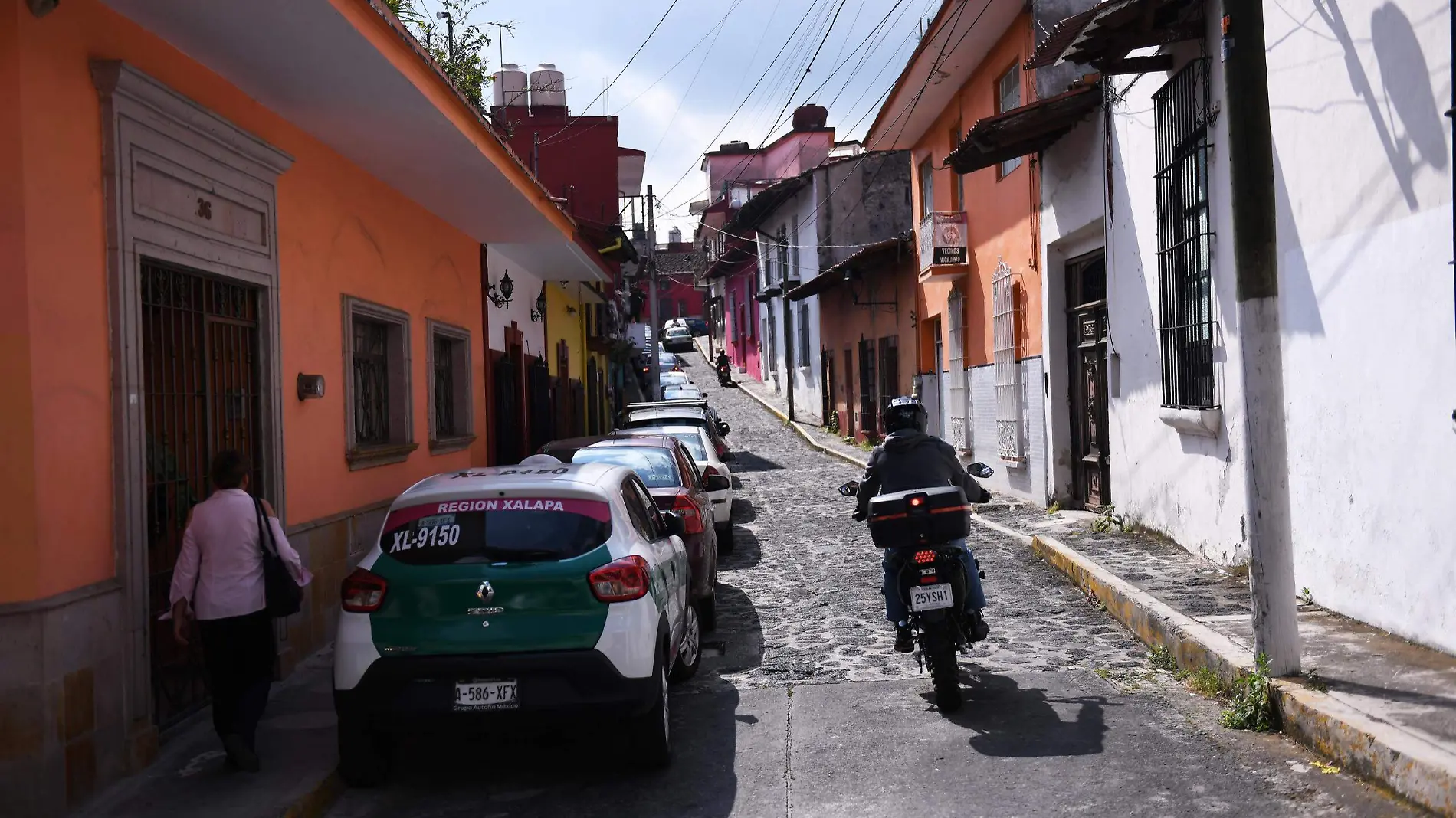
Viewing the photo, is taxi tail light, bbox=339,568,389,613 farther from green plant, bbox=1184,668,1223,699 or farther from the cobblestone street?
green plant, bbox=1184,668,1223,699

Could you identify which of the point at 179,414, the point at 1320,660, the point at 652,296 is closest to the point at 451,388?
the point at 179,414

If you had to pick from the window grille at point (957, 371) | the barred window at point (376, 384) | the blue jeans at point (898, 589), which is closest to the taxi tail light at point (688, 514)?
the blue jeans at point (898, 589)

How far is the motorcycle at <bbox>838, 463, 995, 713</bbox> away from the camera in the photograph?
626cm

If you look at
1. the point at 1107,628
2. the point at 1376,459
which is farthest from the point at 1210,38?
the point at 1107,628

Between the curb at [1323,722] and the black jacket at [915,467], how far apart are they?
1.42 meters

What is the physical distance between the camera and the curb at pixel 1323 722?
14.4ft

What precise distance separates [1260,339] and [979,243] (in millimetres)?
11226

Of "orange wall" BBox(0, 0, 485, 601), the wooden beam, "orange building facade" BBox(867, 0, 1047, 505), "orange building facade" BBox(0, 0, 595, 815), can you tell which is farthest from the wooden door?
"orange wall" BBox(0, 0, 485, 601)

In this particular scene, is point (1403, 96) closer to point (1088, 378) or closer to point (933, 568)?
point (933, 568)

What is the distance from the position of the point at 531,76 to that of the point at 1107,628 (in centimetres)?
2972

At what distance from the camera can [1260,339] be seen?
5953mm

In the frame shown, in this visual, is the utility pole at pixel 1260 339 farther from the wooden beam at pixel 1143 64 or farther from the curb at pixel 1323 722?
the wooden beam at pixel 1143 64

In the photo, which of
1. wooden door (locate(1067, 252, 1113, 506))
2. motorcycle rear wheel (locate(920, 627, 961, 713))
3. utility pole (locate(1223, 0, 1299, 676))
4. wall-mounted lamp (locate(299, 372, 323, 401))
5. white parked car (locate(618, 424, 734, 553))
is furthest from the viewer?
wooden door (locate(1067, 252, 1113, 506))

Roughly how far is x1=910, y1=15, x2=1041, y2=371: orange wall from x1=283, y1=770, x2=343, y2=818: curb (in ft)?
34.8
